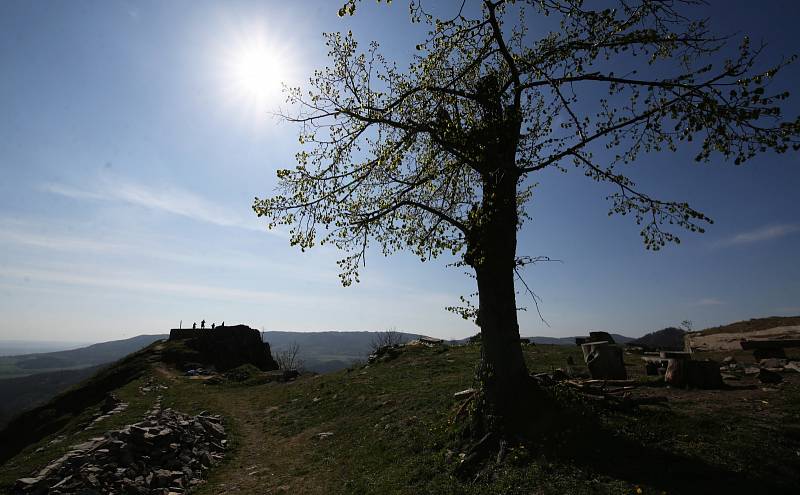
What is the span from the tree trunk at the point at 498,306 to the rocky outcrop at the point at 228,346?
46.5m

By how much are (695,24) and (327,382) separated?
2630cm

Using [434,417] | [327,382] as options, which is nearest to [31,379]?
[327,382]

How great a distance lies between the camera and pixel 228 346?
176 feet

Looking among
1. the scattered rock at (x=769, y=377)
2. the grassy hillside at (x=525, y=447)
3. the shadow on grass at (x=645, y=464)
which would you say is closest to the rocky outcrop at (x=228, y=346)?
the grassy hillside at (x=525, y=447)

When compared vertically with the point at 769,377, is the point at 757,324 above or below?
above

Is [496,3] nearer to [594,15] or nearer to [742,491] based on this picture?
[594,15]

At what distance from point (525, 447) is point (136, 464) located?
478 inches

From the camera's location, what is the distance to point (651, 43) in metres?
10.6

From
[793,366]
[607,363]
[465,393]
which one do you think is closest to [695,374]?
[607,363]

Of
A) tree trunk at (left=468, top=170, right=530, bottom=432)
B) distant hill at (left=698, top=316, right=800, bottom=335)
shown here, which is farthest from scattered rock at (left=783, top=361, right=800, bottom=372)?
distant hill at (left=698, top=316, right=800, bottom=335)

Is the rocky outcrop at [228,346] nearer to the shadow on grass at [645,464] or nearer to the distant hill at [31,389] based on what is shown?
the shadow on grass at [645,464]

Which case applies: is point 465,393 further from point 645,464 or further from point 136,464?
point 136,464

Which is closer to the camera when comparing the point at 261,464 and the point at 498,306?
the point at 498,306

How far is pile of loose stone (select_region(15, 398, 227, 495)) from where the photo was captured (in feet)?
36.1
